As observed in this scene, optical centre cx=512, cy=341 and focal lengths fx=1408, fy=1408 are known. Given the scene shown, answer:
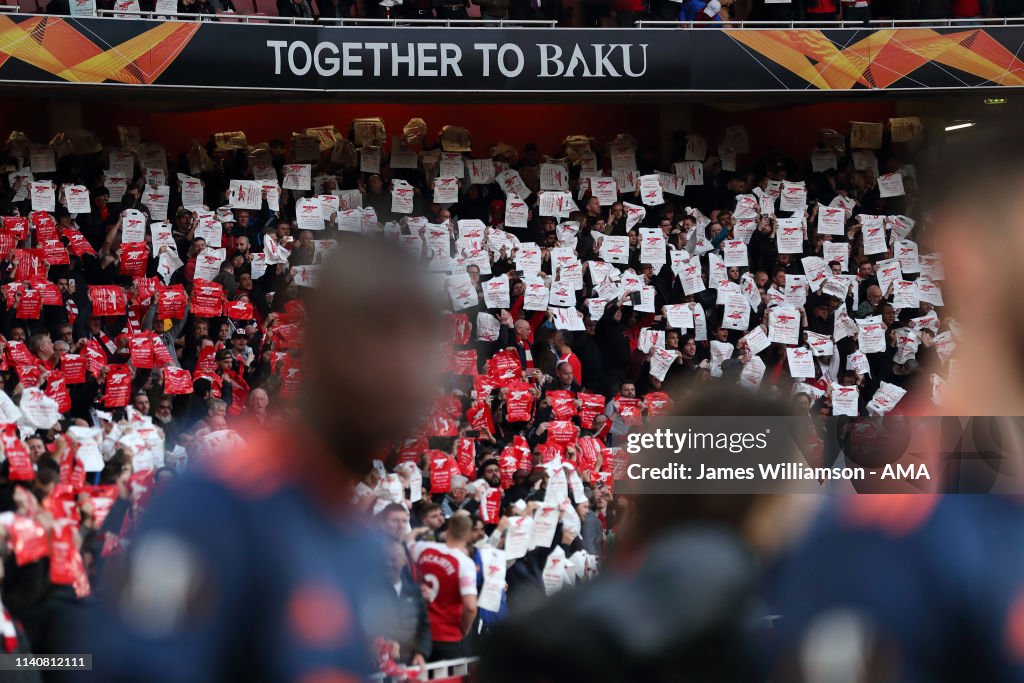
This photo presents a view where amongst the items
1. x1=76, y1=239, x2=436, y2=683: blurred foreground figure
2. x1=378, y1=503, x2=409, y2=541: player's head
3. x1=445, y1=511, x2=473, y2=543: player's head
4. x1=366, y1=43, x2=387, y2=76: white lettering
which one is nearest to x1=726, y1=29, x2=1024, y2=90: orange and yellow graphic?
x1=366, y1=43, x2=387, y2=76: white lettering

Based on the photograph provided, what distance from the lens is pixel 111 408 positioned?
11.1 meters

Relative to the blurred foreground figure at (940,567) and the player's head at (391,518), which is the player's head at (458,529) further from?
the blurred foreground figure at (940,567)

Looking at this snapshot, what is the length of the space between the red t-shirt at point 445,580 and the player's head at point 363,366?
17.6 feet

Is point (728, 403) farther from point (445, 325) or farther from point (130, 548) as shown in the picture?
point (130, 548)

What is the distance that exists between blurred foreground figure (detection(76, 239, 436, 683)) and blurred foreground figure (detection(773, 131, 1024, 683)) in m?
0.69

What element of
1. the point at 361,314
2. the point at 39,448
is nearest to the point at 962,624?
the point at 361,314

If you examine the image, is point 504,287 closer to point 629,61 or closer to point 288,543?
point 629,61

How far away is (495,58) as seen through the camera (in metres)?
14.6

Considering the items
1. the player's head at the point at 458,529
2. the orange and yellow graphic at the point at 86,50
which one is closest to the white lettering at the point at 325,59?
the orange and yellow graphic at the point at 86,50

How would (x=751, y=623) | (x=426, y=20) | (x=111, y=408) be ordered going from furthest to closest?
(x=426, y=20) < (x=111, y=408) < (x=751, y=623)

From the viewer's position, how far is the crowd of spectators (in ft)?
33.1

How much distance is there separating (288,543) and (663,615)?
555mm

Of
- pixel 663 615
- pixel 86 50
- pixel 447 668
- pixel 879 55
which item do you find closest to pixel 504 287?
pixel 86 50

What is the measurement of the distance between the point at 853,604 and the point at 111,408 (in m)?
9.62
